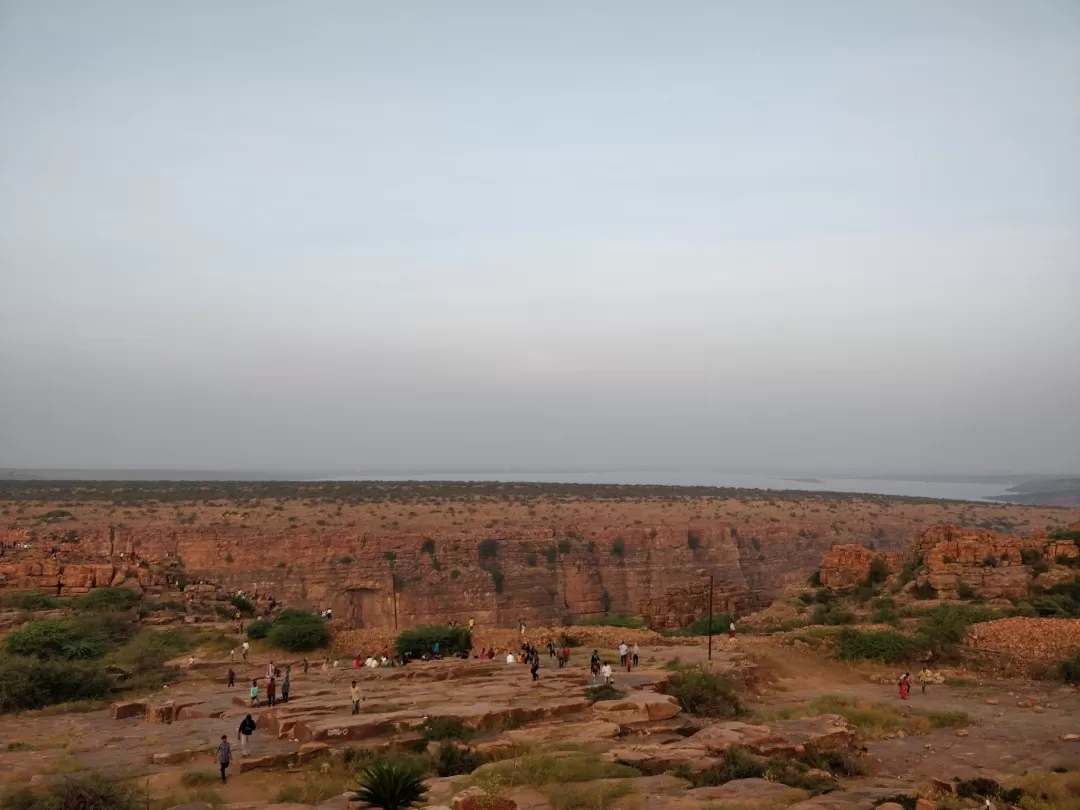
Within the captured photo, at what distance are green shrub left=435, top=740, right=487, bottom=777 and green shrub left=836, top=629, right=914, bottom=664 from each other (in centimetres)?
1718

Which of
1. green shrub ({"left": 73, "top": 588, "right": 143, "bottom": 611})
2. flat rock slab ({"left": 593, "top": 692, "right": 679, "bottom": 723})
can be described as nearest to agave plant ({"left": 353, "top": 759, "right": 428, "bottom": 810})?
flat rock slab ({"left": 593, "top": 692, "right": 679, "bottom": 723})

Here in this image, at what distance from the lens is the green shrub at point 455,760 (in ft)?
48.5

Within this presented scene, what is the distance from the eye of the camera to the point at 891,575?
3750 centimetres

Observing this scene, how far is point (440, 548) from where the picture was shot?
172ft

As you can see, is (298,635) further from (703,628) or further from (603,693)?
(703,628)

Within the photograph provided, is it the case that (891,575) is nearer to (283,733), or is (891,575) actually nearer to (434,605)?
(434,605)

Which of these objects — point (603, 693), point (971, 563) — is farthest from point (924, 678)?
point (971, 563)

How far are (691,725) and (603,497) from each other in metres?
59.7

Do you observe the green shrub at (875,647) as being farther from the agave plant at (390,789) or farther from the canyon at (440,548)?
the agave plant at (390,789)

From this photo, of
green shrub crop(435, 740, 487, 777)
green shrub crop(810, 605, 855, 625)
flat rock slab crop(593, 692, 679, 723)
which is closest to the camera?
green shrub crop(435, 740, 487, 777)

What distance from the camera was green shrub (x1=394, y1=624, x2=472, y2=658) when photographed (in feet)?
96.1

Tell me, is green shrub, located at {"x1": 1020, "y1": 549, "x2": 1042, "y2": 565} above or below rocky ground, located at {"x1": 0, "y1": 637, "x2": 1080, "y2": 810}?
above

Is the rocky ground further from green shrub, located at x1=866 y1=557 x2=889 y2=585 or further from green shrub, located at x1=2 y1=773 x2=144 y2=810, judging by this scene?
green shrub, located at x1=866 y1=557 x2=889 y2=585

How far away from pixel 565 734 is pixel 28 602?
24.0 meters
